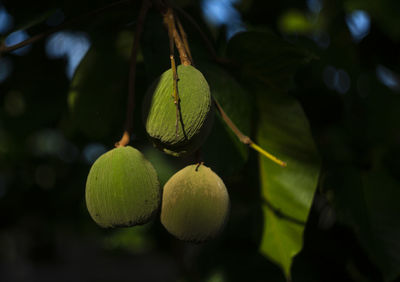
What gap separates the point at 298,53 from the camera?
2.75 ft

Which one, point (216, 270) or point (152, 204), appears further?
point (216, 270)

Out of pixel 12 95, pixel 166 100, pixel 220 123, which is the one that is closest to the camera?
pixel 166 100

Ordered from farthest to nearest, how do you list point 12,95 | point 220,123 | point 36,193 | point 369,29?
point 36,193
point 12,95
point 369,29
point 220,123

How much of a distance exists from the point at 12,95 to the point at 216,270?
1.02 m

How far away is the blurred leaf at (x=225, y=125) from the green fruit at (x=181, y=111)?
0.16 m

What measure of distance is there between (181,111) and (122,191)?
149mm

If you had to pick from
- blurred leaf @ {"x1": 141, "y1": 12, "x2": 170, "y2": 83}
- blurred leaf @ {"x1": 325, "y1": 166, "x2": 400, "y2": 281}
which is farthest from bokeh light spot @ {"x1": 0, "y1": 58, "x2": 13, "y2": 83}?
blurred leaf @ {"x1": 325, "y1": 166, "x2": 400, "y2": 281}

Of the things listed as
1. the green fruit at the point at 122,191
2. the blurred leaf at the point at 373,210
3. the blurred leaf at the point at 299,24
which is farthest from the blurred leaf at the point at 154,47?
the blurred leaf at the point at 299,24

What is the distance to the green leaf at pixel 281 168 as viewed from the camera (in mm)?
876

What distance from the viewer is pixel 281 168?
2.95 ft

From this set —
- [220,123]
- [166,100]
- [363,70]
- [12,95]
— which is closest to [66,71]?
[12,95]

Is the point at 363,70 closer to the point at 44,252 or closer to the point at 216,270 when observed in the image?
the point at 216,270

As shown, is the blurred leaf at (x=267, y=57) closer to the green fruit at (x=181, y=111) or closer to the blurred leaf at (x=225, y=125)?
the blurred leaf at (x=225, y=125)

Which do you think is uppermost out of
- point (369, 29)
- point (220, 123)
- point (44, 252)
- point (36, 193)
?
point (220, 123)
